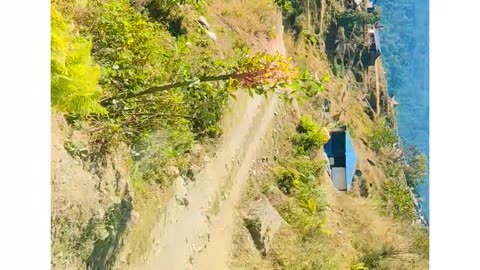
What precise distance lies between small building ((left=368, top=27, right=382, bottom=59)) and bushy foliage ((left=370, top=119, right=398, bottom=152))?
31 centimetres

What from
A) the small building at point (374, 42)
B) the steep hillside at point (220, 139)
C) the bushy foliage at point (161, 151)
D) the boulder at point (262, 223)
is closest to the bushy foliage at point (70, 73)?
the steep hillside at point (220, 139)

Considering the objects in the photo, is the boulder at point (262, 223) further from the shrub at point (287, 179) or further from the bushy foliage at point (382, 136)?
the bushy foliage at point (382, 136)

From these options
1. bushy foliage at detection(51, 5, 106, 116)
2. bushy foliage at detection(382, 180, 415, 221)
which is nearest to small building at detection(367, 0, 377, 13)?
bushy foliage at detection(382, 180, 415, 221)

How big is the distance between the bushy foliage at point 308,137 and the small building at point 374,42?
43 centimetres

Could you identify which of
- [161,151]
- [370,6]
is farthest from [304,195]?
[370,6]

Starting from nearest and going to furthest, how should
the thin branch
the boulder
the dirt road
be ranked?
the thin branch
the dirt road
the boulder

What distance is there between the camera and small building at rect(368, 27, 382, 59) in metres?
3.53

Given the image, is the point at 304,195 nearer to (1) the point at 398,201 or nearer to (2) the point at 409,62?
(1) the point at 398,201

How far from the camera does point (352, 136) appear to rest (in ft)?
11.5

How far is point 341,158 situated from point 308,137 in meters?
0.19

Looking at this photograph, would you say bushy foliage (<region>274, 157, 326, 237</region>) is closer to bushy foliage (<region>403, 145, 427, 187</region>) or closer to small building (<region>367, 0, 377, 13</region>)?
bushy foliage (<region>403, 145, 427, 187</region>)

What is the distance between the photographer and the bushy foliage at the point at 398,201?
3.57 m

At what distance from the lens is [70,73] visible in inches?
116
